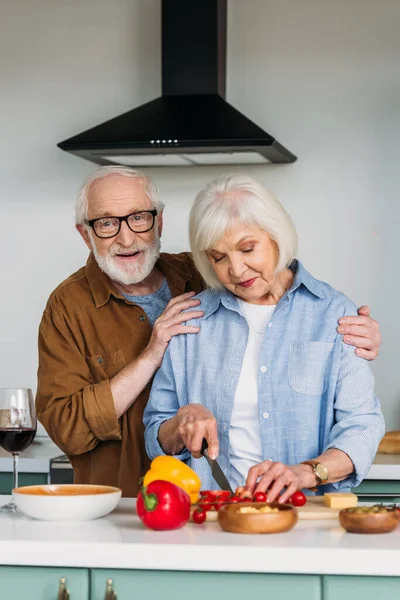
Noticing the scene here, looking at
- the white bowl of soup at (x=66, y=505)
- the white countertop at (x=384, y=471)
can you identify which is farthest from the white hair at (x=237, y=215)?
the white countertop at (x=384, y=471)

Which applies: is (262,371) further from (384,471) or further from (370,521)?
(384,471)

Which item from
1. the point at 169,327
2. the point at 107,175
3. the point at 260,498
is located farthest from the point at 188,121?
the point at 260,498

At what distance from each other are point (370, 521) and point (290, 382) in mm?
585

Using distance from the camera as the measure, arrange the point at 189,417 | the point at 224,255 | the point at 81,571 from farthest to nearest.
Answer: the point at 224,255
the point at 189,417
the point at 81,571

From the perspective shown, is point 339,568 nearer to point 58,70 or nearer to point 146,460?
point 146,460

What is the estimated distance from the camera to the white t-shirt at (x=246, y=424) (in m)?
2.12

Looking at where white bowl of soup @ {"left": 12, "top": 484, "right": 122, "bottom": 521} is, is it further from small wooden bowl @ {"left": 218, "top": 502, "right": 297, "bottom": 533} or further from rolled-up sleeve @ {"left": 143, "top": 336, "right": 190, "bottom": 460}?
rolled-up sleeve @ {"left": 143, "top": 336, "right": 190, "bottom": 460}

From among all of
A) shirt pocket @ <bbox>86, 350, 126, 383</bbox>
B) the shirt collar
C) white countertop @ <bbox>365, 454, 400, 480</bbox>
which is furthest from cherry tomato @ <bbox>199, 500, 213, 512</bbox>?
white countertop @ <bbox>365, 454, 400, 480</bbox>

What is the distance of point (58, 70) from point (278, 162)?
0.92m

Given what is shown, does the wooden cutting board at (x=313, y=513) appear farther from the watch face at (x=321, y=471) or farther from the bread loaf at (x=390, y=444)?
the bread loaf at (x=390, y=444)

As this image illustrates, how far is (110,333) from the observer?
2479 mm

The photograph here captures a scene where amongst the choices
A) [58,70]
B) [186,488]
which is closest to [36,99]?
[58,70]

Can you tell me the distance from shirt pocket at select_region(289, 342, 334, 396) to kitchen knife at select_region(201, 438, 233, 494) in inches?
10.7

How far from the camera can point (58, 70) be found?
3.65 metres
